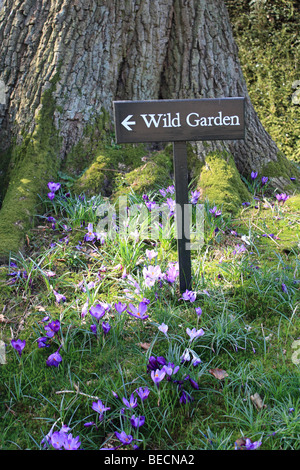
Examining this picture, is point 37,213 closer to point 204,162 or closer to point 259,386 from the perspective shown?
point 204,162

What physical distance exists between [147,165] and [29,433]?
2.35m

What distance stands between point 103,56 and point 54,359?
2.57m

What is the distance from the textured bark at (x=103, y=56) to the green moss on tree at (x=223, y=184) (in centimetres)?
14

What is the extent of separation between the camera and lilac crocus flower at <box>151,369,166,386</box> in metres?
1.90

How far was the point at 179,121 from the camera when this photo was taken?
2.40m

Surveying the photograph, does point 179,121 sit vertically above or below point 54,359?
above

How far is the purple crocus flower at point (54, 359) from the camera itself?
6.95 ft

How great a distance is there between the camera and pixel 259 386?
2000mm

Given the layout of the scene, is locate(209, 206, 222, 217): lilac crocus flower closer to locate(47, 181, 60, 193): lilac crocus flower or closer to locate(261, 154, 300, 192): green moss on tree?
locate(261, 154, 300, 192): green moss on tree

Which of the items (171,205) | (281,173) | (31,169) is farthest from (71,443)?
(281,173)

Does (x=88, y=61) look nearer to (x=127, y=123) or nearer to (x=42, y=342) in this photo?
(x=127, y=123)

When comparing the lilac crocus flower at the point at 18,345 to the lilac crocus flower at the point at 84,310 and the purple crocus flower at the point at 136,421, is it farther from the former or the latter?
the purple crocus flower at the point at 136,421

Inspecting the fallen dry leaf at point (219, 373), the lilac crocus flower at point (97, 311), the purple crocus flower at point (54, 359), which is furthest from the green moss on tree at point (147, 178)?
the fallen dry leaf at point (219, 373)

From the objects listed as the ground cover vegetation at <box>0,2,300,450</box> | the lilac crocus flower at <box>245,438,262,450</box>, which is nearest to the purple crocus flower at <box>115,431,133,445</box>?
the ground cover vegetation at <box>0,2,300,450</box>
